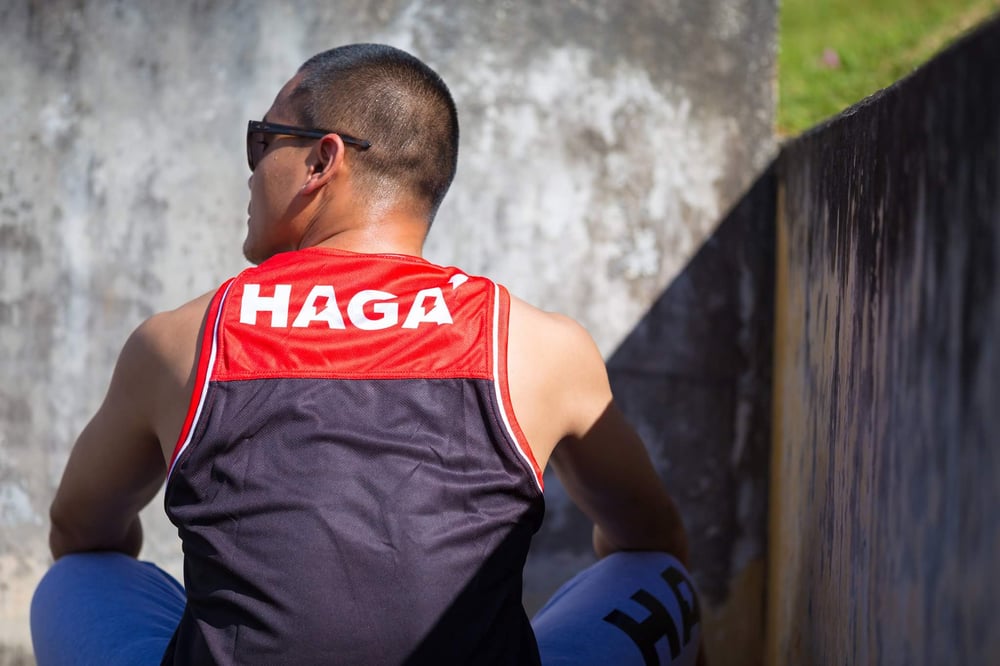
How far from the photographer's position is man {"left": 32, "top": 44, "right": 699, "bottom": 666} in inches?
55.8

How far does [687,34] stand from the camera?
3.01m

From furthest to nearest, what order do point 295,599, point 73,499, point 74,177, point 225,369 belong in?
point 74,177, point 73,499, point 225,369, point 295,599

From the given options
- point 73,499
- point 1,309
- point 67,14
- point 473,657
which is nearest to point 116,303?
point 1,309

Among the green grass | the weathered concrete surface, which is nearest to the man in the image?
the weathered concrete surface

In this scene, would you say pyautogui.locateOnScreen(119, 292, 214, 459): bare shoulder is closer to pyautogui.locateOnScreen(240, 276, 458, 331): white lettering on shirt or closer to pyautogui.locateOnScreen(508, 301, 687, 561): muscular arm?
pyautogui.locateOnScreen(240, 276, 458, 331): white lettering on shirt

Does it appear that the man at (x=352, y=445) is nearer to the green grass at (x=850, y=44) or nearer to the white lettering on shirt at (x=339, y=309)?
the white lettering on shirt at (x=339, y=309)

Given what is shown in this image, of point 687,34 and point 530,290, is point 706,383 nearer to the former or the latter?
point 530,290

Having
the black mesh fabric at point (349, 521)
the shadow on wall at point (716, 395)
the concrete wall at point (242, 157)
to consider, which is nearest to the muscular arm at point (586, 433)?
the black mesh fabric at point (349, 521)

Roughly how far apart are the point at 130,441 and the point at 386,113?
760 mm

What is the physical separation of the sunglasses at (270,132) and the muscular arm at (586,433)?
1.46 ft

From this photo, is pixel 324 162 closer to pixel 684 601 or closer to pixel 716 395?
pixel 684 601

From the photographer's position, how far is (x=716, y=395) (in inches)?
118

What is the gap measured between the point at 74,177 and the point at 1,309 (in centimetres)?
47

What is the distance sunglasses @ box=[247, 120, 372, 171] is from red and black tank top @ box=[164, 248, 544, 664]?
316mm
